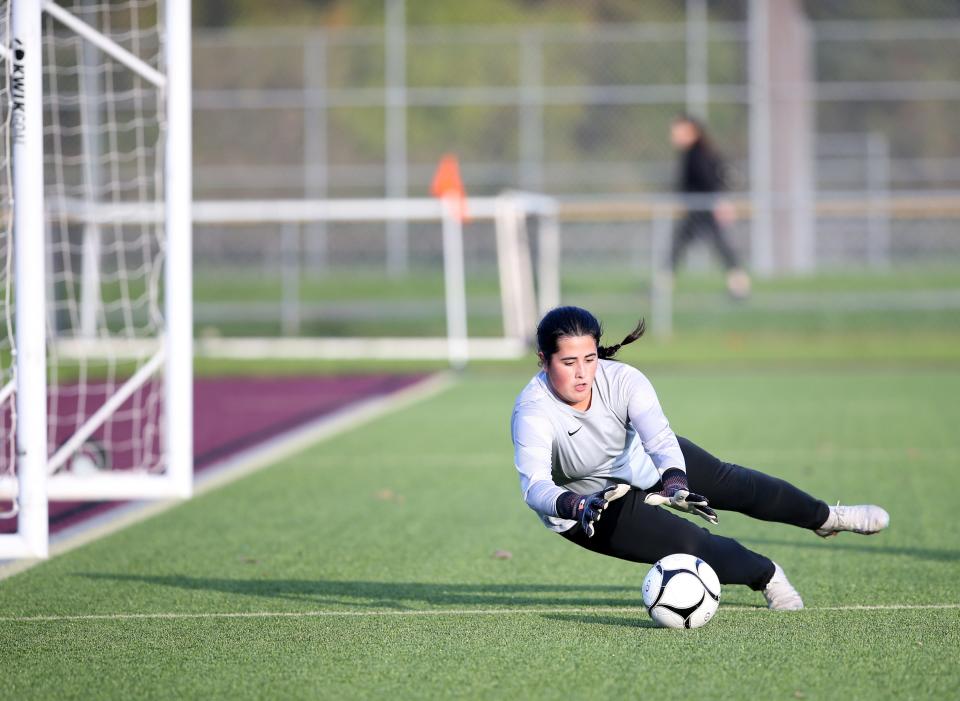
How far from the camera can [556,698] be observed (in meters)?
4.94

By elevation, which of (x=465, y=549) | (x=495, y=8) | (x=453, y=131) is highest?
(x=495, y=8)

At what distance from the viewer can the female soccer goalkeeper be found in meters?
5.61

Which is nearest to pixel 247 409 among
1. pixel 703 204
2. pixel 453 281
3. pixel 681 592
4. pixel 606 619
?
pixel 453 281

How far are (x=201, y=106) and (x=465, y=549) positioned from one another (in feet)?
74.3

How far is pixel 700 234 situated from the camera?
22.5 meters

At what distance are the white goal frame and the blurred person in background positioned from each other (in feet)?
39.4

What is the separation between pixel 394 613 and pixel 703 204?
16.6 meters

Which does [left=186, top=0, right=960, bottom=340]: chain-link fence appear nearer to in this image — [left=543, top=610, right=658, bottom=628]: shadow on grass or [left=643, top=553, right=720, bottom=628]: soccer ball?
[left=543, top=610, right=658, bottom=628]: shadow on grass

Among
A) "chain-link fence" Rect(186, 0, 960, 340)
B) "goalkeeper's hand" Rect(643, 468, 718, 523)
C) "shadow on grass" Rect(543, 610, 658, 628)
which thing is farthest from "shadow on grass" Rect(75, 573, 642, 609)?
"chain-link fence" Rect(186, 0, 960, 340)

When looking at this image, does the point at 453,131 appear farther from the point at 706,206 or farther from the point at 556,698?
the point at 556,698

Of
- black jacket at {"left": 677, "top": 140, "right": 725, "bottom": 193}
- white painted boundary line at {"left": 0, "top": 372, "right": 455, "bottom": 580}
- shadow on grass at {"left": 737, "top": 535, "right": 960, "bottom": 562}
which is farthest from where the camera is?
black jacket at {"left": 677, "top": 140, "right": 725, "bottom": 193}

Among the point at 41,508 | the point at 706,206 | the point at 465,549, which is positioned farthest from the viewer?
the point at 706,206

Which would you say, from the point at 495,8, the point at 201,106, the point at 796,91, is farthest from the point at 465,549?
the point at 495,8

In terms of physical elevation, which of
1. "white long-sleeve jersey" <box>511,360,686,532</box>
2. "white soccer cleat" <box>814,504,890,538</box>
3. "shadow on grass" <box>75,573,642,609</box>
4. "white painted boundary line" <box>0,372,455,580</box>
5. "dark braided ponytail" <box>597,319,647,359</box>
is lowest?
"shadow on grass" <box>75,573,642,609</box>
